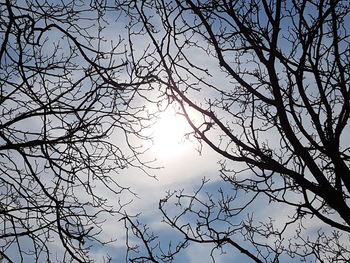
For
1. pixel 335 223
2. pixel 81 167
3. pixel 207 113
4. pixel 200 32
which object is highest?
pixel 200 32

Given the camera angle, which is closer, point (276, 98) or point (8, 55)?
point (276, 98)

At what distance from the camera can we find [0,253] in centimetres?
397

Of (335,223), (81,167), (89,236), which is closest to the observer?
(335,223)

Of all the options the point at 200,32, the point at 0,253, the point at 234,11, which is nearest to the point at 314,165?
the point at 234,11

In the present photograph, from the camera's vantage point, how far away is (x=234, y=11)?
3.88m

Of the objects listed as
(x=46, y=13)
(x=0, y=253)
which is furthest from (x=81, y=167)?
(x=46, y=13)

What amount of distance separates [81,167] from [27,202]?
76 centimetres

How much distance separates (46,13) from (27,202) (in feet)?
7.37

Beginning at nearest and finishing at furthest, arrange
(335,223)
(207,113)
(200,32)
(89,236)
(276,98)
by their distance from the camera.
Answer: (335,223)
(276,98)
(207,113)
(200,32)
(89,236)

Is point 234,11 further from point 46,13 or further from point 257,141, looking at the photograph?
point 46,13

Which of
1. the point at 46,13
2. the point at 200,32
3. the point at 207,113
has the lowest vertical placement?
the point at 207,113

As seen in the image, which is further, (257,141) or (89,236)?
(89,236)

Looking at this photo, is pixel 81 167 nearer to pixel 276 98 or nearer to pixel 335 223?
pixel 276 98

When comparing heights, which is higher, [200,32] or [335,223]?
[200,32]
